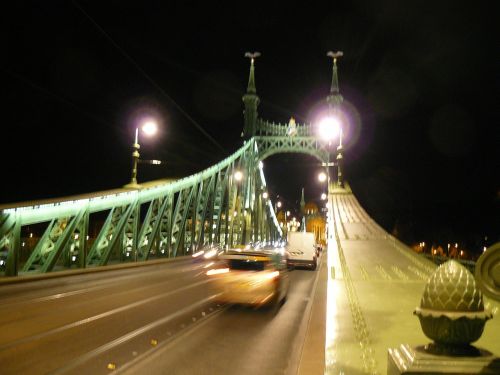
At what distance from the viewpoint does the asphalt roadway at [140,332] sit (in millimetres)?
6889

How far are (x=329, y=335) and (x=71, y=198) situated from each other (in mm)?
16075

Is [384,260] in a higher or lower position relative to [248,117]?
lower

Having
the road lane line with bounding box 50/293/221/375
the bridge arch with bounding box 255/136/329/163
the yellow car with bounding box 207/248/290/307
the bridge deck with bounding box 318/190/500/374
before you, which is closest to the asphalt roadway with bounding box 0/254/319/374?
the road lane line with bounding box 50/293/221/375

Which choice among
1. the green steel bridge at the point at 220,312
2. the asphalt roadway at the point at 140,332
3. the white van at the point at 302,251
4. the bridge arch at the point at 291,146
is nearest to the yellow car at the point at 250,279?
the asphalt roadway at the point at 140,332

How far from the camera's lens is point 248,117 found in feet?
210

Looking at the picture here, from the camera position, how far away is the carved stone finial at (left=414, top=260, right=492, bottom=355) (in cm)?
359

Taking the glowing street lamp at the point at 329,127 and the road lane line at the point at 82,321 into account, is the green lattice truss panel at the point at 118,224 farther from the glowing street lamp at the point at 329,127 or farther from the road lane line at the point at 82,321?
the glowing street lamp at the point at 329,127

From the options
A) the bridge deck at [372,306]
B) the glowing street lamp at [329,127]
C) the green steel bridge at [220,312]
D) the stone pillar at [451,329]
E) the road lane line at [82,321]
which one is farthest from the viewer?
the glowing street lamp at [329,127]

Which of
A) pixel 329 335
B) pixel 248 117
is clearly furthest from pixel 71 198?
pixel 248 117

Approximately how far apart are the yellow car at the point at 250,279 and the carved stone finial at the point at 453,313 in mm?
9062

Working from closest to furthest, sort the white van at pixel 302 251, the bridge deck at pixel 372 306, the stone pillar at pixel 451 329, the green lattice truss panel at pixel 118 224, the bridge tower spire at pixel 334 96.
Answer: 1. the stone pillar at pixel 451 329
2. the bridge deck at pixel 372 306
3. the green lattice truss panel at pixel 118 224
4. the white van at pixel 302 251
5. the bridge tower spire at pixel 334 96

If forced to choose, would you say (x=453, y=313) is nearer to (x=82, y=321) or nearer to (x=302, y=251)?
(x=82, y=321)

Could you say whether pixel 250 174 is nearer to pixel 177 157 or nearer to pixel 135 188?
pixel 177 157

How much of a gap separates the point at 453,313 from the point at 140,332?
669cm
